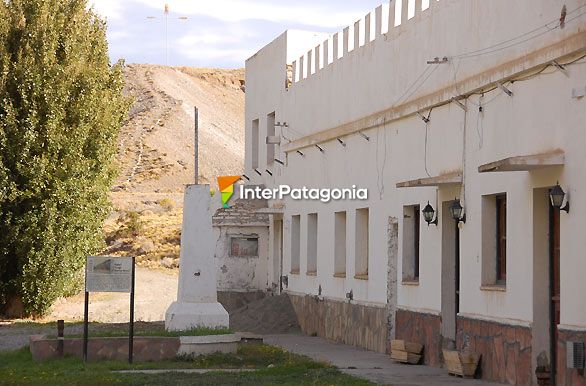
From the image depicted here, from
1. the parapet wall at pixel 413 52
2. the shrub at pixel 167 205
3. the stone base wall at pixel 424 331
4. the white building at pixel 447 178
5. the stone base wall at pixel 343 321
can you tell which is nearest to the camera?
the white building at pixel 447 178

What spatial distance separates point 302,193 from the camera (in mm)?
29375

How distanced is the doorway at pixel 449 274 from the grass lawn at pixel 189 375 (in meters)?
Answer: 2.13

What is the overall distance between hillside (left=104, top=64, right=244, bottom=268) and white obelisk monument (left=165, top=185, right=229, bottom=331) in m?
31.7

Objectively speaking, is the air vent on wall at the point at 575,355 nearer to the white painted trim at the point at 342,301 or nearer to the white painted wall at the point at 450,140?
the white painted wall at the point at 450,140

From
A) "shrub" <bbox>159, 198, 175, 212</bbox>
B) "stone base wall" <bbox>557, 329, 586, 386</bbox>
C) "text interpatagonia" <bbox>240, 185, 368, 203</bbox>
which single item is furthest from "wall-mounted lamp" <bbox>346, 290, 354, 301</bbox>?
"shrub" <bbox>159, 198, 175, 212</bbox>

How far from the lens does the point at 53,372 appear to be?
57.2ft

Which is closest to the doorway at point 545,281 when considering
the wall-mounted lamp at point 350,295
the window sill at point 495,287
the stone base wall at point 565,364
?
the stone base wall at point 565,364

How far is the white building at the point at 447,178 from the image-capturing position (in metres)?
14.6

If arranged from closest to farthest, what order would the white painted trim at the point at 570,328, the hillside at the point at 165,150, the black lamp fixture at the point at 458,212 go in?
the white painted trim at the point at 570,328 < the black lamp fixture at the point at 458,212 < the hillside at the point at 165,150

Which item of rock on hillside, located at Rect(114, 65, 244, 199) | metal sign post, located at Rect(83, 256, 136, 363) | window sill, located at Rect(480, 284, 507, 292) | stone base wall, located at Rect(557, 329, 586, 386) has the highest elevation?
rock on hillside, located at Rect(114, 65, 244, 199)

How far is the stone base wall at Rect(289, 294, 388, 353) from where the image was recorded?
22.7 metres

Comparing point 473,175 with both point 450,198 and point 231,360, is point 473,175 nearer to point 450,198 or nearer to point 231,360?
point 450,198

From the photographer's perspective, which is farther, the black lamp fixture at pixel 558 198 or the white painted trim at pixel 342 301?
the white painted trim at pixel 342 301

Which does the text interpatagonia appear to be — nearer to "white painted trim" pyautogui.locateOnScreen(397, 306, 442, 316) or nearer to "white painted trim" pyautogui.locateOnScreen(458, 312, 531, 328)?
"white painted trim" pyautogui.locateOnScreen(397, 306, 442, 316)
